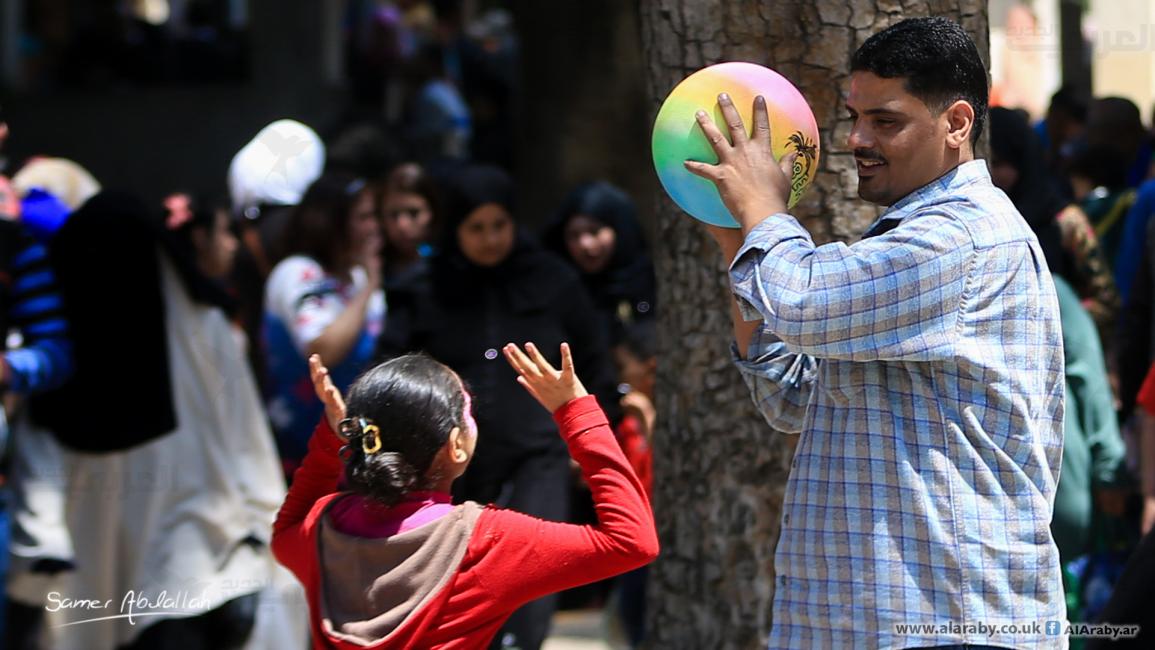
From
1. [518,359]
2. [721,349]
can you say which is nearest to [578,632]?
[721,349]

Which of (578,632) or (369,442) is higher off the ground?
(369,442)

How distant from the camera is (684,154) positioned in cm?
269

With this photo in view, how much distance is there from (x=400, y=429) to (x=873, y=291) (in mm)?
903

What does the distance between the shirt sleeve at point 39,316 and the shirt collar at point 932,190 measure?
297 centimetres

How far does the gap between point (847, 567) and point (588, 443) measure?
1.72ft

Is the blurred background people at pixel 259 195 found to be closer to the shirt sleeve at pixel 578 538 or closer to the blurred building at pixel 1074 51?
the shirt sleeve at pixel 578 538

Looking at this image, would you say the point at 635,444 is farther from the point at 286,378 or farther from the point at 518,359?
the point at 518,359

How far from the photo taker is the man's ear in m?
2.62

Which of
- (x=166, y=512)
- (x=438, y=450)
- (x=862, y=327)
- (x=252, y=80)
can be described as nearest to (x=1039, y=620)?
(x=862, y=327)

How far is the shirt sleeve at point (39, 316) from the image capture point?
15.7 ft

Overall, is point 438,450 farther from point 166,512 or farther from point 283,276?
point 283,276

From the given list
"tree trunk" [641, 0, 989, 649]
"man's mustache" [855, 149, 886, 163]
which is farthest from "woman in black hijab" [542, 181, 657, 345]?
"man's mustache" [855, 149, 886, 163]

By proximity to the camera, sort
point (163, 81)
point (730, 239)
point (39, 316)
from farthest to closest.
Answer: point (163, 81) < point (39, 316) < point (730, 239)

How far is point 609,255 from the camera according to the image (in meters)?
6.74
